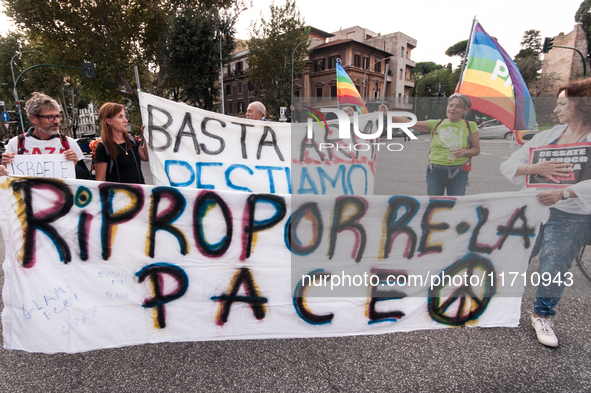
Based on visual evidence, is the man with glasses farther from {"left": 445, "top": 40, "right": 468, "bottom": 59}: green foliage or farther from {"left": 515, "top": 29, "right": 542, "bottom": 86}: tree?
{"left": 445, "top": 40, "right": 468, "bottom": 59}: green foliage

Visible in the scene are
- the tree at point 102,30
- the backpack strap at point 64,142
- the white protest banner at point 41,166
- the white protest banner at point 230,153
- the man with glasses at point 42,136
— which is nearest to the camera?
the white protest banner at point 41,166

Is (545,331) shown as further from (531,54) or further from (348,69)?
(531,54)

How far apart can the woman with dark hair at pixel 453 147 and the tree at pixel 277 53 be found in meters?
27.1

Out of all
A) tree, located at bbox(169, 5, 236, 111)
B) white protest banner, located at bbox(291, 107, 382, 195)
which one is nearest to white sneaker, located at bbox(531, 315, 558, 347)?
white protest banner, located at bbox(291, 107, 382, 195)

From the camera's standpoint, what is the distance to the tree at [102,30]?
19.6m

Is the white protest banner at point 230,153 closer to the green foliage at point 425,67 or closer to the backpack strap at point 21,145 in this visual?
the backpack strap at point 21,145

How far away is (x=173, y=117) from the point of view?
3250 millimetres

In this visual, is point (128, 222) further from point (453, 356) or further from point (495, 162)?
point (495, 162)

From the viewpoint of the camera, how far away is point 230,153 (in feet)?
11.1

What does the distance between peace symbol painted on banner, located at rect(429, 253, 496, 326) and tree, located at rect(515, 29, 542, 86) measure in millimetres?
45839

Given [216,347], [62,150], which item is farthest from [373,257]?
[62,150]

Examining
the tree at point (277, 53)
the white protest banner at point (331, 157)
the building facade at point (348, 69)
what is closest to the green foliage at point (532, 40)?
the building facade at point (348, 69)

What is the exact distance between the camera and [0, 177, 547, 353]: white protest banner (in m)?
1.88

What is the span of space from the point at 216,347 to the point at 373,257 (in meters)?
1.18
